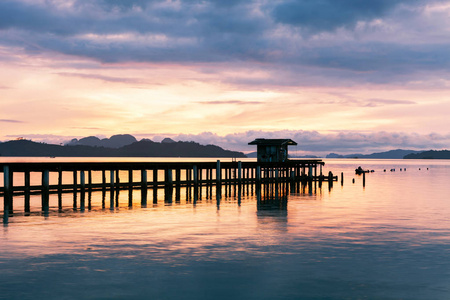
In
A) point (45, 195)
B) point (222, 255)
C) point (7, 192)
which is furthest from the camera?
point (45, 195)

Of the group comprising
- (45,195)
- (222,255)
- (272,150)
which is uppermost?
(272,150)

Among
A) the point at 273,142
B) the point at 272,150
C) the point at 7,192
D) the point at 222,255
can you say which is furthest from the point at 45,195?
the point at 273,142

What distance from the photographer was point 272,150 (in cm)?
7169

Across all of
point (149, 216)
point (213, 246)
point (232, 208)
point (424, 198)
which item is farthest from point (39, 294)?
point (424, 198)

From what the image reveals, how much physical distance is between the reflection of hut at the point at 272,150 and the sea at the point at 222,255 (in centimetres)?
3818

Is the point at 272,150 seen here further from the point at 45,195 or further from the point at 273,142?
the point at 45,195

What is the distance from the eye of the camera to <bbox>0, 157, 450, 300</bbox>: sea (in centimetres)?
1397

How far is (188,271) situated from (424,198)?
3862cm

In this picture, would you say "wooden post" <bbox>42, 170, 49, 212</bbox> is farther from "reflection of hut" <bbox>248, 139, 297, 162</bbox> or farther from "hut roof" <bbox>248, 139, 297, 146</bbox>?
"hut roof" <bbox>248, 139, 297, 146</bbox>

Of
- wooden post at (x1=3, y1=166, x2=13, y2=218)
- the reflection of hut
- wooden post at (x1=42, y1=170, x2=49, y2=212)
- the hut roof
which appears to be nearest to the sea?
wooden post at (x1=3, y1=166, x2=13, y2=218)

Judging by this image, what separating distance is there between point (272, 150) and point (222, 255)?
53692mm

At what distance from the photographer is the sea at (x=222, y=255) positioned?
14.0 meters

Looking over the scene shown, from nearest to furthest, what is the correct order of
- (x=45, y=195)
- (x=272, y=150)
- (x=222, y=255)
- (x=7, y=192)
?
(x=222, y=255) < (x=7, y=192) < (x=45, y=195) < (x=272, y=150)

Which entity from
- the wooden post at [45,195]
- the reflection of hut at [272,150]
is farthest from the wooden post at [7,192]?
the reflection of hut at [272,150]
